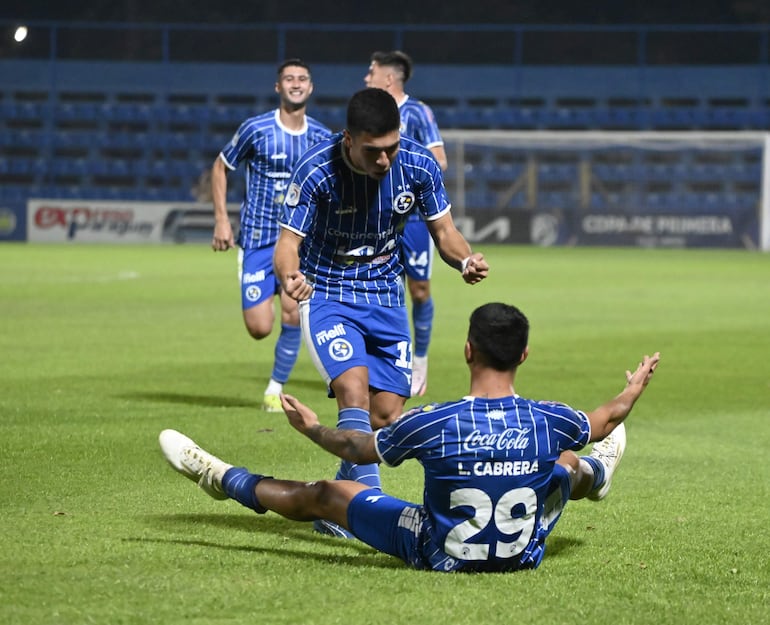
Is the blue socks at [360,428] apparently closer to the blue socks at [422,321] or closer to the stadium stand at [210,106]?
the blue socks at [422,321]

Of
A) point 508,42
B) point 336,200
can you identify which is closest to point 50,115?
point 508,42

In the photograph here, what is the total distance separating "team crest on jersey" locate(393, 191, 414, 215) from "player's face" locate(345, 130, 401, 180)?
10.3 inches

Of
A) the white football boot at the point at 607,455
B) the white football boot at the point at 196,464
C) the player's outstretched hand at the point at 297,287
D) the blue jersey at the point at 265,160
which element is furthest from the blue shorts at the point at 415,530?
the blue jersey at the point at 265,160

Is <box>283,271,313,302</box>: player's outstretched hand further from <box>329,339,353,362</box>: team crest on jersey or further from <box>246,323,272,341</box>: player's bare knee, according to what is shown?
<box>246,323,272,341</box>: player's bare knee

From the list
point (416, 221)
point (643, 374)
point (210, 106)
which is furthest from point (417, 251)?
point (210, 106)

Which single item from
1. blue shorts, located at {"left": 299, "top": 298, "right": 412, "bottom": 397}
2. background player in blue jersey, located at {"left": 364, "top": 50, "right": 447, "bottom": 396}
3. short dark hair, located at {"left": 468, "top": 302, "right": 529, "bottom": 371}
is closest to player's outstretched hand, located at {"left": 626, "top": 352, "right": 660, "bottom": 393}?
short dark hair, located at {"left": 468, "top": 302, "right": 529, "bottom": 371}

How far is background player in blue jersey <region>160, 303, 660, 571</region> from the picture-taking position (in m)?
4.74

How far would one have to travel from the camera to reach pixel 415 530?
4.92 meters

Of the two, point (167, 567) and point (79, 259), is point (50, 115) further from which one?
point (167, 567)

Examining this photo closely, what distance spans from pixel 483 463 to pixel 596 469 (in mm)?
972

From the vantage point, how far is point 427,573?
4.86 metres

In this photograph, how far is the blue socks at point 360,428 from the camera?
18.6 ft

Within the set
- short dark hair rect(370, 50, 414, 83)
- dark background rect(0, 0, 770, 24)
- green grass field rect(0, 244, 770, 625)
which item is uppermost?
dark background rect(0, 0, 770, 24)

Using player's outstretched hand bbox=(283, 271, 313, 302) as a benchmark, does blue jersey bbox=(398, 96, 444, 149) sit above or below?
above
